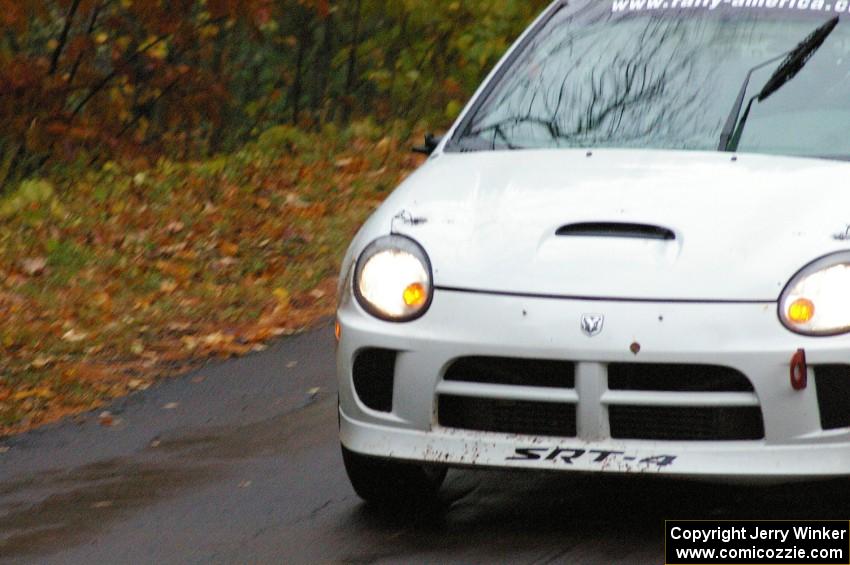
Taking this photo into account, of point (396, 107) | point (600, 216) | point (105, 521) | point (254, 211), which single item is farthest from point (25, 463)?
point (396, 107)

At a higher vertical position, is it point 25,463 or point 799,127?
point 799,127

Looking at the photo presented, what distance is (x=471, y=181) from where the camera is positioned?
5.34 meters

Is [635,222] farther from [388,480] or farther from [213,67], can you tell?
[213,67]

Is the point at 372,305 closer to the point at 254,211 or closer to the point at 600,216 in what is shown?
the point at 600,216

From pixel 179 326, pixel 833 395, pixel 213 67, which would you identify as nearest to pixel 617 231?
pixel 833 395

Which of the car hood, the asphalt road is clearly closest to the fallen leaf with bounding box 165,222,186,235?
the asphalt road

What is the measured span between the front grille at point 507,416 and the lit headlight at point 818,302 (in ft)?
2.04

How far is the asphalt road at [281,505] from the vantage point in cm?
507

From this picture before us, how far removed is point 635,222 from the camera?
4.83 metres

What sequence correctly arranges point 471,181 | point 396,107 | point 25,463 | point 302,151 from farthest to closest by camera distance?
point 396,107 < point 302,151 < point 25,463 < point 471,181

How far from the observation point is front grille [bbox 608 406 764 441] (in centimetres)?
462

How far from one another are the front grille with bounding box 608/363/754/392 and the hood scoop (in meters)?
0.38

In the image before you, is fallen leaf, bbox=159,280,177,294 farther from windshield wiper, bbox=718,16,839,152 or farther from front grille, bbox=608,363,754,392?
front grille, bbox=608,363,754,392

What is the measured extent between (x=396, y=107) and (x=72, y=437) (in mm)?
10052
